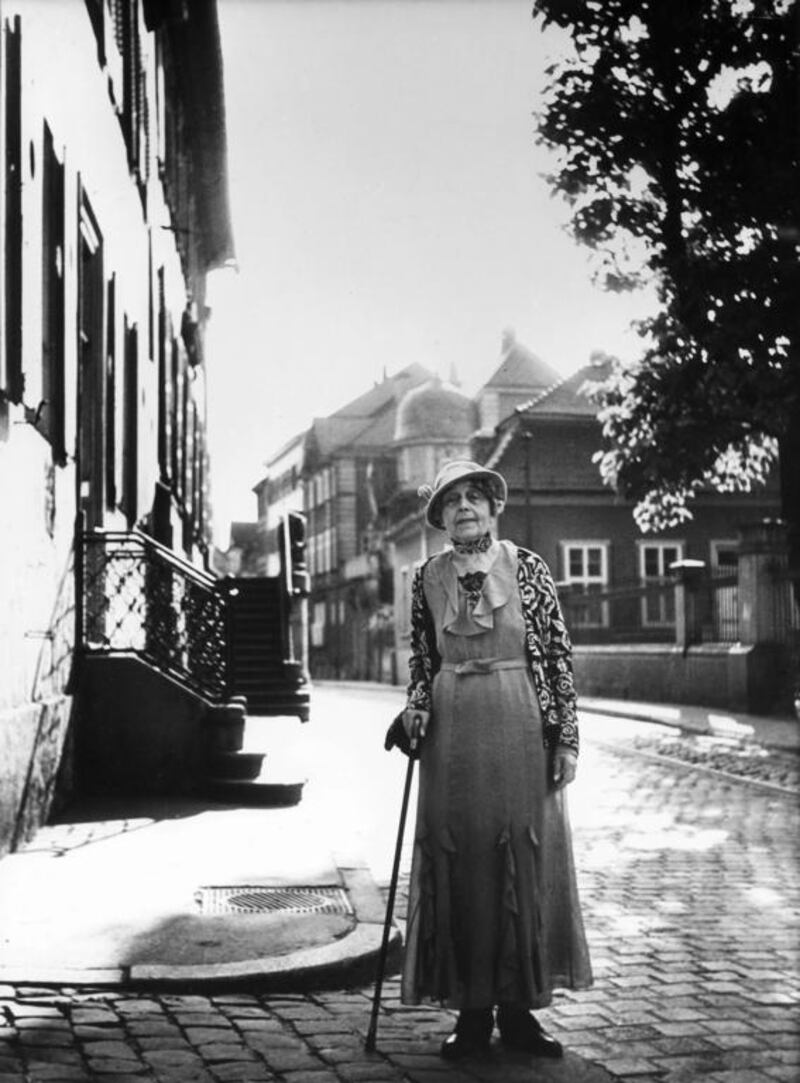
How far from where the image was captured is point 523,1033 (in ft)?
14.6

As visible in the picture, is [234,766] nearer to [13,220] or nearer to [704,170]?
[13,220]

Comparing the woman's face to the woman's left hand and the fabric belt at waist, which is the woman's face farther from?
the woman's left hand

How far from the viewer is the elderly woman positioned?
4.39 m

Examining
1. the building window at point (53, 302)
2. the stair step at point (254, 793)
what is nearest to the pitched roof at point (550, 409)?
the stair step at point (254, 793)

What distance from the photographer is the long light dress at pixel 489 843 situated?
438 centimetres

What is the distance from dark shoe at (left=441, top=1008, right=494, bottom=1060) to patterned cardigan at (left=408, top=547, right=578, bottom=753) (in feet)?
2.91

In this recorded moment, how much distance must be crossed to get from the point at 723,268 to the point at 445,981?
12193 mm

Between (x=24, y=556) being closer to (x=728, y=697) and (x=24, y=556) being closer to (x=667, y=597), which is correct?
(x=728, y=697)

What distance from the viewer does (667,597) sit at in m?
27.3

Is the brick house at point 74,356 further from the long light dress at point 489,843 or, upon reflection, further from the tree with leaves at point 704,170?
the tree with leaves at point 704,170

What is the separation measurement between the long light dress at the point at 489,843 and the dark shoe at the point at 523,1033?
4.9 inches

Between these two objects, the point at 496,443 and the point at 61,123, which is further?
the point at 496,443

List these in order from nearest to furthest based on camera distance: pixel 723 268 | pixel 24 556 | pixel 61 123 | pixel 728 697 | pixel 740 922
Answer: pixel 740 922 → pixel 24 556 → pixel 61 123 → pixel 723 268 → pixel 728 697

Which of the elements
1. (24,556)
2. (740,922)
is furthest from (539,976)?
(24,556)
